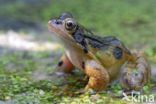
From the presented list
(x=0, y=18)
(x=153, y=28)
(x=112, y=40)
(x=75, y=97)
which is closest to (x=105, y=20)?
(x=153, y=28)

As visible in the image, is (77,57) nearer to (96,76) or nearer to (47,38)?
(96,76)

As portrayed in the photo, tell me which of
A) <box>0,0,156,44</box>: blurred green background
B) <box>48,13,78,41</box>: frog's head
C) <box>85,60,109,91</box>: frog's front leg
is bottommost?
<box>85,60,109,91</box>: frog's front leg

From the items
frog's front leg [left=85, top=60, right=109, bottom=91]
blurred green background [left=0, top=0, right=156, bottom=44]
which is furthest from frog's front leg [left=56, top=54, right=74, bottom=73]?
blurred green background [left=0, top=0, right=156, bottom=44]

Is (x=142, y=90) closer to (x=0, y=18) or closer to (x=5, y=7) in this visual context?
(x=0, y=18)

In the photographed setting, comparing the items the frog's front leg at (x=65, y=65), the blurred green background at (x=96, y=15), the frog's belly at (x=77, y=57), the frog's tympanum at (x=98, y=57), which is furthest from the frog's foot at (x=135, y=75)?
the blurred green background at (x=96, y=15)

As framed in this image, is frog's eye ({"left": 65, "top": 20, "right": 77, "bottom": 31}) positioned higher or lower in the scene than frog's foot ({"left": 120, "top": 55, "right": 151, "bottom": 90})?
higher

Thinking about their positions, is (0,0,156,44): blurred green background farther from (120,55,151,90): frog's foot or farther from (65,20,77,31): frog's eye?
(65,20,77,31): frog's eye
